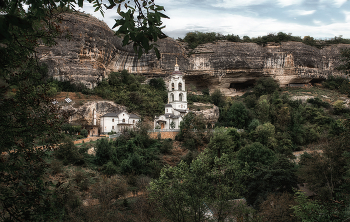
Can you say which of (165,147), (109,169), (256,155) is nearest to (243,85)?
(165,147)

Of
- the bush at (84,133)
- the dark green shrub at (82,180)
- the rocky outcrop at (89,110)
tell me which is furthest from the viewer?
the rocky outcrop at (89,110)

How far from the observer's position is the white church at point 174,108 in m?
29.5

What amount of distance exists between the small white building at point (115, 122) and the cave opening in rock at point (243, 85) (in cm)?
2442

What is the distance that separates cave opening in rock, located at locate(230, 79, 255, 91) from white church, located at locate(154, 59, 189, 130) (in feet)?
57.7

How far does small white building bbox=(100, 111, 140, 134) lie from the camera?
2775 centimetres

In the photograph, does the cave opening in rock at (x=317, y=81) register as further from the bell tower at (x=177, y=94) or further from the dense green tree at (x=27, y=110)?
the dense green tree at (x=27, y=110)

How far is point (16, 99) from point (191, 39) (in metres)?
45.8

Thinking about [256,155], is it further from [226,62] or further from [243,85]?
[243,85]

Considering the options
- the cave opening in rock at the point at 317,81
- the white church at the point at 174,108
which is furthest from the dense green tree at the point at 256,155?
the cave opening in rock at the point at 317,81

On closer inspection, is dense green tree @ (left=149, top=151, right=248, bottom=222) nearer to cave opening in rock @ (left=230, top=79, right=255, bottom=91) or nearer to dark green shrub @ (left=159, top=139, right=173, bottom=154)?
dark green shrub @ (left=159, top=139, right=173, bottom=154)

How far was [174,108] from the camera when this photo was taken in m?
31.8

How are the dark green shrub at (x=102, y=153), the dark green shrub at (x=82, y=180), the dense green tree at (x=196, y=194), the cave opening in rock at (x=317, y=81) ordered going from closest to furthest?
the dense green tree at (x=196, y=194)
the dark green shrub at (x=82, y=180)
the dark green shrub at (x=102, y=153)
the cave opening in rock at (x=317, y=81)

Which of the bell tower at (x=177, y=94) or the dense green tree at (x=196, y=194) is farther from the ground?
the bell tower at (x=177, y=94)

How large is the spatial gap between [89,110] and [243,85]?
29.9 meters
